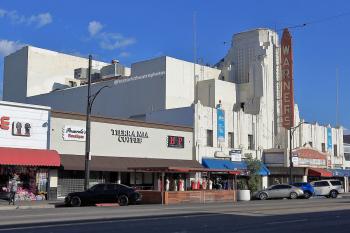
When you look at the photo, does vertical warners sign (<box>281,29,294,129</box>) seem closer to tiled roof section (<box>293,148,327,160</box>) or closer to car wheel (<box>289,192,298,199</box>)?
tiled roof section (<box>293,148,327,160</box>)

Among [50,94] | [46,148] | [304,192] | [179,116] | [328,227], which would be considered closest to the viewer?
[328,227]

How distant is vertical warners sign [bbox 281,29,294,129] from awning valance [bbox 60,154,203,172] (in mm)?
15373

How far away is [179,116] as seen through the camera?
5141 centimetres

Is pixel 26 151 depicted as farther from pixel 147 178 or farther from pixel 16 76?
pixel 16 76

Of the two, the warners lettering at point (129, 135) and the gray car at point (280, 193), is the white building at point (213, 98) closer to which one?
the warners lettering at point (129, 135)

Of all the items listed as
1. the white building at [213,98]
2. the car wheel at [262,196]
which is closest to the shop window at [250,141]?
the white building at [213,98]

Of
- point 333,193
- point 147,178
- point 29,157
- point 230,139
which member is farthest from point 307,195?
point 29,157

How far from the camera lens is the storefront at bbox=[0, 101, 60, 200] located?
3638 centimetres

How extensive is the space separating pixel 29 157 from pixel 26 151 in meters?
0.70

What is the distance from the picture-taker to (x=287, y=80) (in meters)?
59.3

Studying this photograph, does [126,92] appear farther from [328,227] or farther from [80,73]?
[328,227]

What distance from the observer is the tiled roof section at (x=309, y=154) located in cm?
5794

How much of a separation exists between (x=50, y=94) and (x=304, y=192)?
109 feet

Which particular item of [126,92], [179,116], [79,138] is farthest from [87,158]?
[126,92]
